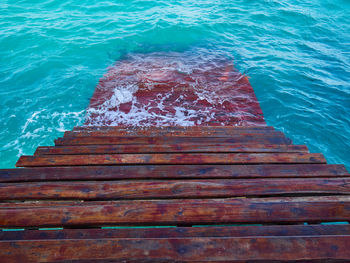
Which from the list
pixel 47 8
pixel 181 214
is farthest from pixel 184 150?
pixel 47 8

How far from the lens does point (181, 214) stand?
1644 millimetres

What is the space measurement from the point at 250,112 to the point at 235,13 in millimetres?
9464

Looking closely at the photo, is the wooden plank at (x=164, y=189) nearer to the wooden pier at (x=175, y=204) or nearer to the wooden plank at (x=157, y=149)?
the wooden pier at (x=175, y=204)

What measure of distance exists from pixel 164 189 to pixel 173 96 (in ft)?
15.3

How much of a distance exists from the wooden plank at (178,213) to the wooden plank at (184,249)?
217 mm

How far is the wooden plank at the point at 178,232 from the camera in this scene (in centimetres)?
149

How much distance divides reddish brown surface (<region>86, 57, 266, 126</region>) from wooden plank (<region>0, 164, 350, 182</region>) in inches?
123

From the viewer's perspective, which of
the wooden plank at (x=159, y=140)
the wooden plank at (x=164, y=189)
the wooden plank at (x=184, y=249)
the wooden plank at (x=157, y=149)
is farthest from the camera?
the wooden plank at (x=159, y=140)

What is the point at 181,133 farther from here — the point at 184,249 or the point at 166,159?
the point at 184,249

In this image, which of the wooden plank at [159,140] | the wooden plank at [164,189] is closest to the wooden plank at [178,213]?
the wooden plank at [164,189]

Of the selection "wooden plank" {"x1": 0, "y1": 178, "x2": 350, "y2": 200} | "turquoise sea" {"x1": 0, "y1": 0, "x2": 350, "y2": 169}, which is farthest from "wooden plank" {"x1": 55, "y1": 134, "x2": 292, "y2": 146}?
"turquoise sea" {"x1": 0, "y1": 0, "x2": 350, "y2": 169}

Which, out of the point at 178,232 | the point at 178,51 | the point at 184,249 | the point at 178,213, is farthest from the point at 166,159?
the point at 178,51

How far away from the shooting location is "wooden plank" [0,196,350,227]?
1.61m

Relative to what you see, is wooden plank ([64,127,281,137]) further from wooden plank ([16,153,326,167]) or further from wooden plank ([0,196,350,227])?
wooden plank ([0,196,350,227])
